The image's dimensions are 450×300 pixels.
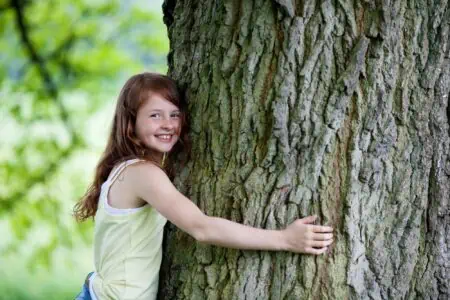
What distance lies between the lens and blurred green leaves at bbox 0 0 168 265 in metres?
7.67

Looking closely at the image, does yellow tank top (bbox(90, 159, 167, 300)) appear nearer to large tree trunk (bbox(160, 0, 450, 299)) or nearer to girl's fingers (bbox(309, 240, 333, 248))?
large tree trunk (bbox(160, 0, 450, 299))

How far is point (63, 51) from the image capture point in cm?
775

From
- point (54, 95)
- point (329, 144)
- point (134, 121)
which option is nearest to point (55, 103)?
point (54, 95)

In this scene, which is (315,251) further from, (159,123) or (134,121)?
(134,121)

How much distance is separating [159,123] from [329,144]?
66 cm

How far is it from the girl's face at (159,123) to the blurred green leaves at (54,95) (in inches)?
203

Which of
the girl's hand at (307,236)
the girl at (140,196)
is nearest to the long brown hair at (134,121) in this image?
the girl at (140,196)

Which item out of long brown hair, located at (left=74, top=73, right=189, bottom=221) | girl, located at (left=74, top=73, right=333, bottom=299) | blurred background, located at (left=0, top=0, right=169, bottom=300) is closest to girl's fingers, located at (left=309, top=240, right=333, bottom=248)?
girl, located at (left=74, top=73, right=333, bottom=299)

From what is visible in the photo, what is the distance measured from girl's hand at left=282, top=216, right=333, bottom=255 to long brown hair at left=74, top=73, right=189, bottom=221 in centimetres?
53

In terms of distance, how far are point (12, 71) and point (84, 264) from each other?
2438 millimetres

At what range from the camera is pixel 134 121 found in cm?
262

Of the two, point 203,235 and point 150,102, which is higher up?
point 150,102

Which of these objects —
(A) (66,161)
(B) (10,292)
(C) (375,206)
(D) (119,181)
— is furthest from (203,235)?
(B) (10,292)

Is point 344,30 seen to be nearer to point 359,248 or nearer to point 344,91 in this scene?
point 344,91
